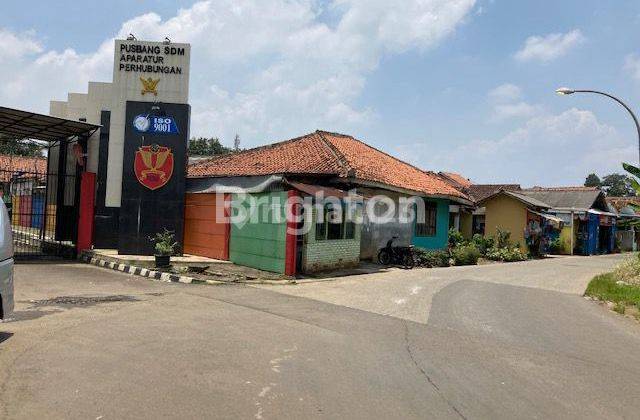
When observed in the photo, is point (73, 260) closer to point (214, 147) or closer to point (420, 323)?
point (420, 323)

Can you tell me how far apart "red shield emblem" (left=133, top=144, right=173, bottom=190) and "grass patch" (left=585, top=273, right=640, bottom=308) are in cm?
1318

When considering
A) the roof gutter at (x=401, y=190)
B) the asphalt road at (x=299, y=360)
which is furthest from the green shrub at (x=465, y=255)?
the asphalt road at (x=299, y=360)

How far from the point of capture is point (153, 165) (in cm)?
1698

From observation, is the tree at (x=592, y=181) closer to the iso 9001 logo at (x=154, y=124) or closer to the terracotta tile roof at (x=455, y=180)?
the terracotta tile roof at (x=455, y=180)

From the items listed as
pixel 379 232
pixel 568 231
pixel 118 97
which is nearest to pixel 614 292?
pixel 379 232

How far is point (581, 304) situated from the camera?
12266 mm

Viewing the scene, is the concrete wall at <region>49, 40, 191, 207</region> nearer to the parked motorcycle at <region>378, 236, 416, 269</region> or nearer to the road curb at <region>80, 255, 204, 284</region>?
the road curb at <region>80, 255, 204, 284</region>

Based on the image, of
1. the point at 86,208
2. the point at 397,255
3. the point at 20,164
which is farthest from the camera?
the point at 20,164

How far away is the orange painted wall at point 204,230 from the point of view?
16.9 meters

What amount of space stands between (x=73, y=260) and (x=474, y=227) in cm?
2765

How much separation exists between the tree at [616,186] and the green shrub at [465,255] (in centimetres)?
6226

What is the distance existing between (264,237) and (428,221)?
10.8m

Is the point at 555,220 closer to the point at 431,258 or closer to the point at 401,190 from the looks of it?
the point at 431,258

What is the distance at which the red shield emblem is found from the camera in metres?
16.9
